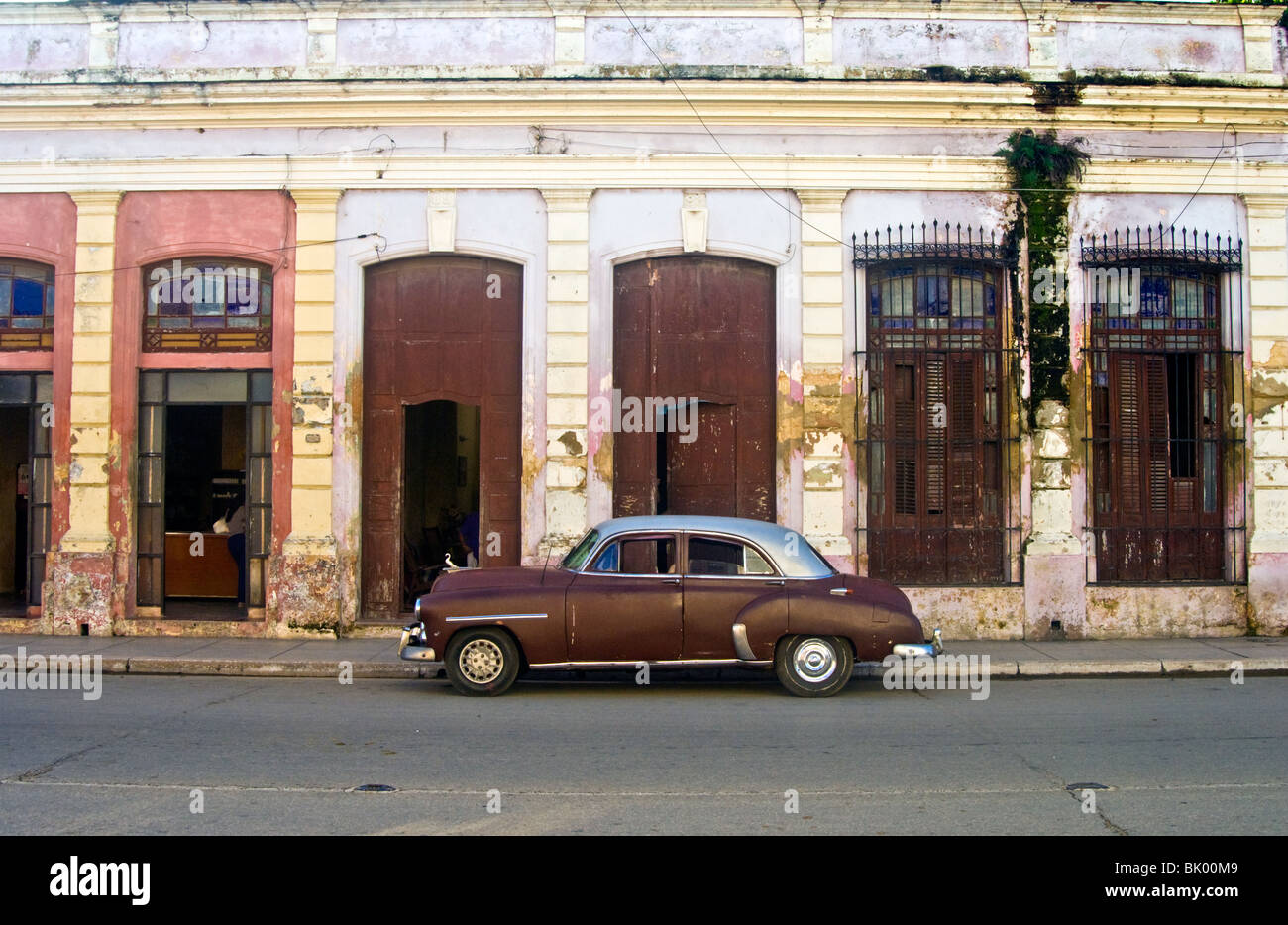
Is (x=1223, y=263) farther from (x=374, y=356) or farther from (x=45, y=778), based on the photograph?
(x=45, y=778)

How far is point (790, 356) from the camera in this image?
44.0 ft

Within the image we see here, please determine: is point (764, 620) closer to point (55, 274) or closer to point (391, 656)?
point (391, 656)

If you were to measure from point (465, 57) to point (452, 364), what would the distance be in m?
3.59

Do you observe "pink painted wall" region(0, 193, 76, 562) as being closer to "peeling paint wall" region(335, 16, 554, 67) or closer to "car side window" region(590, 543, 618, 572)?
"peeling paint wall" region(335, 16, 554, 67)

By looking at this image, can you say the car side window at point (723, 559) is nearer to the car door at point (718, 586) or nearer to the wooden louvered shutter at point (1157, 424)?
the car door at point (718, 586)

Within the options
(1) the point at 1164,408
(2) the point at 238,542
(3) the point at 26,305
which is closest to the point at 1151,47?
(1) the point at 1164,408

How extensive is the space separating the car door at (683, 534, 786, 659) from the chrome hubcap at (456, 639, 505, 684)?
61.6 inches

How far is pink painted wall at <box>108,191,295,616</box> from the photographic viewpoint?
44.3ft

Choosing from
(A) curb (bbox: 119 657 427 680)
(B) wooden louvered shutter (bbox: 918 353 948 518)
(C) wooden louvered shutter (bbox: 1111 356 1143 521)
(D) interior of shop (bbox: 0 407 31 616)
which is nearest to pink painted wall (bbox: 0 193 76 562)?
(D) interior of shop (bbox: 0 407 31 616)

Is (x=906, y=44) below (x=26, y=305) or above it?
above

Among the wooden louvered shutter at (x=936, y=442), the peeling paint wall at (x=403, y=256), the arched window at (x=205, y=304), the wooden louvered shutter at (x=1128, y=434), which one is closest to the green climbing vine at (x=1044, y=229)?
the wooden louvered shutter at (x=1128, y=434)

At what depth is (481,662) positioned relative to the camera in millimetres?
9562

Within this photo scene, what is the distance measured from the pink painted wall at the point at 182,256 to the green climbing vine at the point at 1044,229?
27.9 ft

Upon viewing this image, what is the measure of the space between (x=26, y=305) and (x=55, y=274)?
1.88ft
